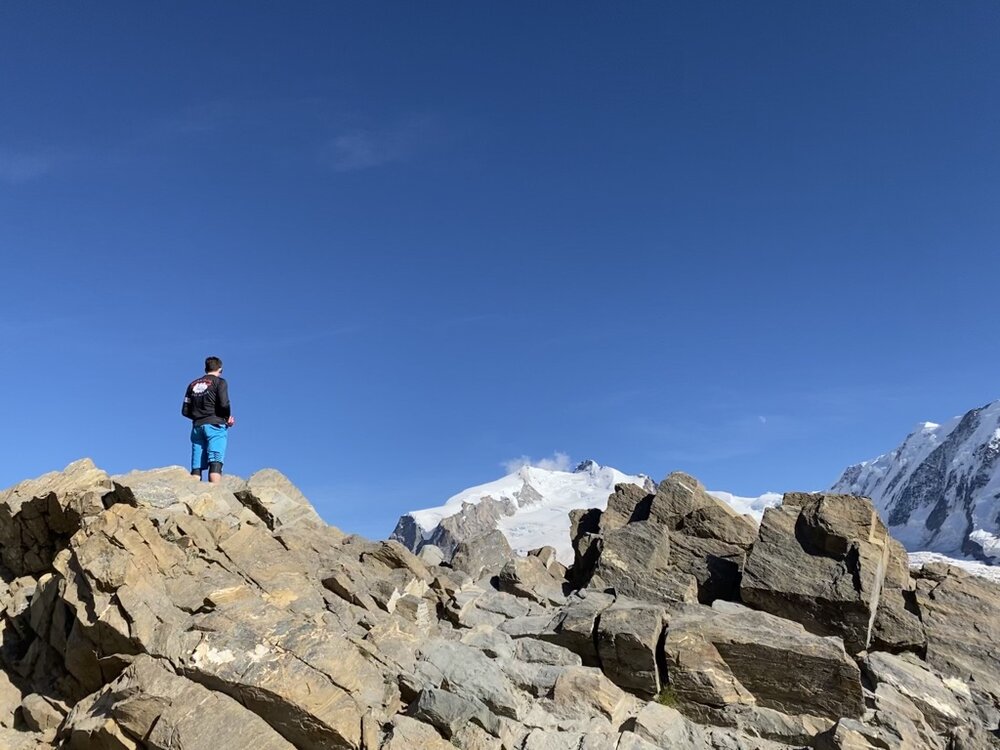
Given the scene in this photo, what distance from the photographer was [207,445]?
27.0 m

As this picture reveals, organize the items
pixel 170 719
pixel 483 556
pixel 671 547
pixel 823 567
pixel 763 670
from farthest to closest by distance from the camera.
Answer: pixel 483 556, pixel 671 547, pixel 823 567, pixel 763 670, pixel 170 719

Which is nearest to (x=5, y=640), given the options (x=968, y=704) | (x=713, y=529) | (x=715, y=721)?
(x=715, y=721)

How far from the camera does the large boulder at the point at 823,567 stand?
21969mm

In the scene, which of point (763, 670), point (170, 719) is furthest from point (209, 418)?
point (763, 670)

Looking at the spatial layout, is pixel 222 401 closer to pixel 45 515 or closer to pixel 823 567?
pixel 45 515

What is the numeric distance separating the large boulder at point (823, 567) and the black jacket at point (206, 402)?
1929 cm

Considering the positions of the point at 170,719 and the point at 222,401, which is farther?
the point at 222,401

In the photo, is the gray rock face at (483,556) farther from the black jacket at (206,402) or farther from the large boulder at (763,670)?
the black jacket at (206,402)

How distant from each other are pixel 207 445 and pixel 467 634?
12.7m

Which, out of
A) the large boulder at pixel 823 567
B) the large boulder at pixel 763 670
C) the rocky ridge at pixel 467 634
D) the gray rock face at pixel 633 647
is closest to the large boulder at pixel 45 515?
the rocky ridge at pixel 467 634

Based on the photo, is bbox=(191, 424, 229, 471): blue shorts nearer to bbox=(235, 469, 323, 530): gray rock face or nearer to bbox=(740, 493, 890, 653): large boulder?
bbox=(235, 469, 323, 530): gray rock face

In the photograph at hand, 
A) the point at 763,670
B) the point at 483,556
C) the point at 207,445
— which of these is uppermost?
the point at 207,445

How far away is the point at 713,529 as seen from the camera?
26109 millimetres

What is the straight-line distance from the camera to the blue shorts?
2658 centimetres
